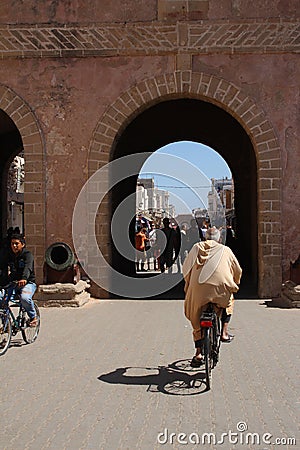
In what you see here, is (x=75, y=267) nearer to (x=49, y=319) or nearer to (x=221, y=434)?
(x=49, y=319)

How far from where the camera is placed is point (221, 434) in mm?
4262

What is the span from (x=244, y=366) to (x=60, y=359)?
1.95 meters

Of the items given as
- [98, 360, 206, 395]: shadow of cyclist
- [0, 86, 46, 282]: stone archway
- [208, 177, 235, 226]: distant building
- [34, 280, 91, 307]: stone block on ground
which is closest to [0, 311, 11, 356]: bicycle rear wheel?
[98, 360, 206, 395]: shadow of cyclist

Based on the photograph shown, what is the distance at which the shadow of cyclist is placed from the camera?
5.50 m

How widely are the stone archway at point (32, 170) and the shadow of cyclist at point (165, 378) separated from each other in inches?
219

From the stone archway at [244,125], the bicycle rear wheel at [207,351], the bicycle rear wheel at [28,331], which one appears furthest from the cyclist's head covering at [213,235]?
the stone archway at [244,125]

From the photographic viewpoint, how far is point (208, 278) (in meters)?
5.65

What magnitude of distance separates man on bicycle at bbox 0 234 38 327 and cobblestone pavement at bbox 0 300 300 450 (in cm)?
59

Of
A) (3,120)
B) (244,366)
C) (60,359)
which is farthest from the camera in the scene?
(3,120)

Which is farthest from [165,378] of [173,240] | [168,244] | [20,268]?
[173,240]

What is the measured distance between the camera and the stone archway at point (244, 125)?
11250 mm

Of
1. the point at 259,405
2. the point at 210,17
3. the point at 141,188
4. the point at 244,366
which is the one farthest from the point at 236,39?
the point at 141,188

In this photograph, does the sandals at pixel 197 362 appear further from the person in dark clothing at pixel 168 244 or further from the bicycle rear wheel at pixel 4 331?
the person in dark clothing at pixel 168 244

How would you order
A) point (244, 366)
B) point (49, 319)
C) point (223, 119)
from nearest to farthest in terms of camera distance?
point (244, 366)
point (49, 319)
point (223, 119)
